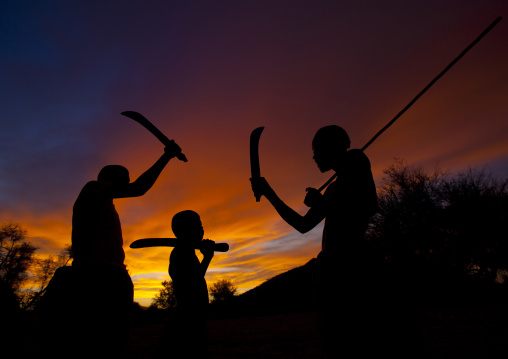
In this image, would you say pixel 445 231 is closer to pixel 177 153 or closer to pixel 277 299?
pixel 277 299

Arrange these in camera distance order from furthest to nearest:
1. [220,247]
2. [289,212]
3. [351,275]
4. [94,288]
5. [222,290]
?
[222,290], [220,247], [289,212], [94,288], [351,275]

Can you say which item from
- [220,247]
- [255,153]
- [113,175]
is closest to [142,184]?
[113,175]

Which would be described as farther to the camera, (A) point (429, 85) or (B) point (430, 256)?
(B) point (430, 256)

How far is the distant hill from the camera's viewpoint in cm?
1922

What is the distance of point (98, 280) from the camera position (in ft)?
6.33

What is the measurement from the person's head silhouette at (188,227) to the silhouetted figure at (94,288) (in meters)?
0.56

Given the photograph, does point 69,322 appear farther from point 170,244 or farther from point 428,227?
point 428,227

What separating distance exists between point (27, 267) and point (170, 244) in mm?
40184

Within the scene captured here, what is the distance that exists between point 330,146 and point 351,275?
906 millimetres

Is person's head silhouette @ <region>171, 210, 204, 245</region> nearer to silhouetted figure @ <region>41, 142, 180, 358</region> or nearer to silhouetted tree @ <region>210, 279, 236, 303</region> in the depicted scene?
silhouetted figure @ <region>41, 142, 180, 358</region>

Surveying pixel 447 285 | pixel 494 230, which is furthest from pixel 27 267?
pixel 494 230

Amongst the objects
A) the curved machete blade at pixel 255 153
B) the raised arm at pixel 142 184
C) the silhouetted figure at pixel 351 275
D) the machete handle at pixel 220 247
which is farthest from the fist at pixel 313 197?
the raised arm at pixel 142 184

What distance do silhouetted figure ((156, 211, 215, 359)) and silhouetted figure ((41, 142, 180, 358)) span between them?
0.34m

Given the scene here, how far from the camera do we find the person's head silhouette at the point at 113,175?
245cm
